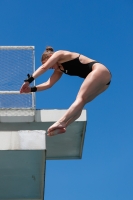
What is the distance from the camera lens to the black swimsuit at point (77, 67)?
27.2 feet

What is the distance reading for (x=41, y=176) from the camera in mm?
11195

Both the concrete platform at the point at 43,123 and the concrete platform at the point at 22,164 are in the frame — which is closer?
the concrete platform at the point at 22,164

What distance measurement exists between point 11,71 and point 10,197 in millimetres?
2507

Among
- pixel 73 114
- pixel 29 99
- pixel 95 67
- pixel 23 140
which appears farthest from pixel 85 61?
pixel 29 99

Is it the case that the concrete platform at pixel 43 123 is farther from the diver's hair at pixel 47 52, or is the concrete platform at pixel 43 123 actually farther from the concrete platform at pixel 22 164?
the diver's hair at pixel 47 52

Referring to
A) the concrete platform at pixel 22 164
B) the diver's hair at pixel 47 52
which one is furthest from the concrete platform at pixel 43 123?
the diver's hair at pixel 47 52

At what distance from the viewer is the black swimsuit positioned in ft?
27.2

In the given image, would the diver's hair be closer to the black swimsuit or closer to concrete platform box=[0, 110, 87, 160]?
the black swimsuit

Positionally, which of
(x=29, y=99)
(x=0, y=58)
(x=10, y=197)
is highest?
(x=0, y=58)

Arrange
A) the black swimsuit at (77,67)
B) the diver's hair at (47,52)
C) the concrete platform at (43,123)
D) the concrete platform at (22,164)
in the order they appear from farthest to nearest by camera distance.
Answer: the concrete platform at (43,123) → the concrete platform at (22,164) → the diver's hair at (47,52) → the black swimsuit at (77,67)

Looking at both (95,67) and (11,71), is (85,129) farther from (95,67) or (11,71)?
(95,67)

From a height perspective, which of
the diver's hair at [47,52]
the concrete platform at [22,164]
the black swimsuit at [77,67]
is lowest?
the concrete platform at [22,164]

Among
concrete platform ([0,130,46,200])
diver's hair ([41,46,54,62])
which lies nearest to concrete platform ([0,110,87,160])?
concrete platform ([0,130,46,200])

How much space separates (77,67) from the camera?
835 cm
